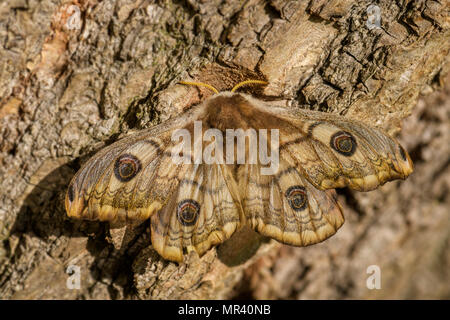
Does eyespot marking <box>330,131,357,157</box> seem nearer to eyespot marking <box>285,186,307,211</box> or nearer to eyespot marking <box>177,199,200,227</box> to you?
eyespot marking <box>285,186,307,211</box>

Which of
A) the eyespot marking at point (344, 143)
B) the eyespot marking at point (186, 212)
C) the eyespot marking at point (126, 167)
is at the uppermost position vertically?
the eyespot marking at point (344, 143)

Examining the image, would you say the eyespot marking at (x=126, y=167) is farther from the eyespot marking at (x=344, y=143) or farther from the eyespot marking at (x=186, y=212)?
the eyespot marking at (x=344, y=143)

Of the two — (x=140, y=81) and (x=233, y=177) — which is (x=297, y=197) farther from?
(x=140, y=81)

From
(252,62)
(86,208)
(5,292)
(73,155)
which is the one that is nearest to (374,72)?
(252,62)

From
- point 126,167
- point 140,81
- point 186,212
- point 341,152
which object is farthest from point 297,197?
point 140,81

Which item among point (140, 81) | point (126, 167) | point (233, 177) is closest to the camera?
point (126, 167)

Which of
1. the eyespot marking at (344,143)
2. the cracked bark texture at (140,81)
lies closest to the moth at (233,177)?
the eyespot marking at (344,143)

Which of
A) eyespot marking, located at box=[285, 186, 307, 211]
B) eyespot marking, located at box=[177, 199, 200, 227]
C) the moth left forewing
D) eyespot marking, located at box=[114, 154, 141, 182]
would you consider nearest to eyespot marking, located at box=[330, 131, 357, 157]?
the moth left forewing
